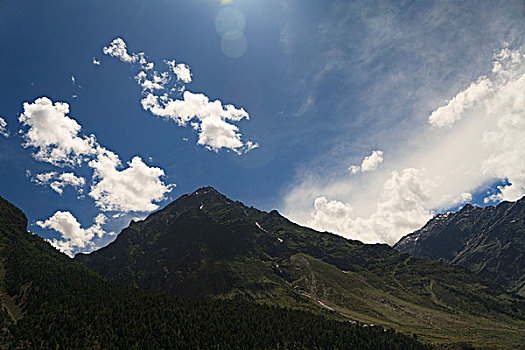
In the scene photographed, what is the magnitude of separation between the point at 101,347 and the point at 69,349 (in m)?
16.2

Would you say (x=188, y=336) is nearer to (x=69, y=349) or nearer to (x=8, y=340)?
(x=69, y=349)

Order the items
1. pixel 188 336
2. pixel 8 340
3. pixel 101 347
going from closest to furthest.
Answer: pixel 8 340, pixel 101 347, pixel 188 336

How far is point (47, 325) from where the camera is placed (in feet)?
554

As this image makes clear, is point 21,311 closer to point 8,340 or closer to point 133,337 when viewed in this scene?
point 8,340

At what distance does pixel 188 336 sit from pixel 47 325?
261ft

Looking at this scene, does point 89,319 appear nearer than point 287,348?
Yes

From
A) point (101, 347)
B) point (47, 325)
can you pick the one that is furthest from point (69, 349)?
point (47, 325)

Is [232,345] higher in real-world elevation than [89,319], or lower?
lower

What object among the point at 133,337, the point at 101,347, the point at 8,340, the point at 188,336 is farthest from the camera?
the point at 188,336

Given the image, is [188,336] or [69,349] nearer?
[69,349]

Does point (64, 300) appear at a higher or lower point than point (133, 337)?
higher

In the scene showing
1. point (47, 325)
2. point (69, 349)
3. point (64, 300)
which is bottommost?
point (69, 349)

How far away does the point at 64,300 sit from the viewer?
19625cm

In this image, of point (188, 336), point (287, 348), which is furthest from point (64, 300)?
point (287, 348)
